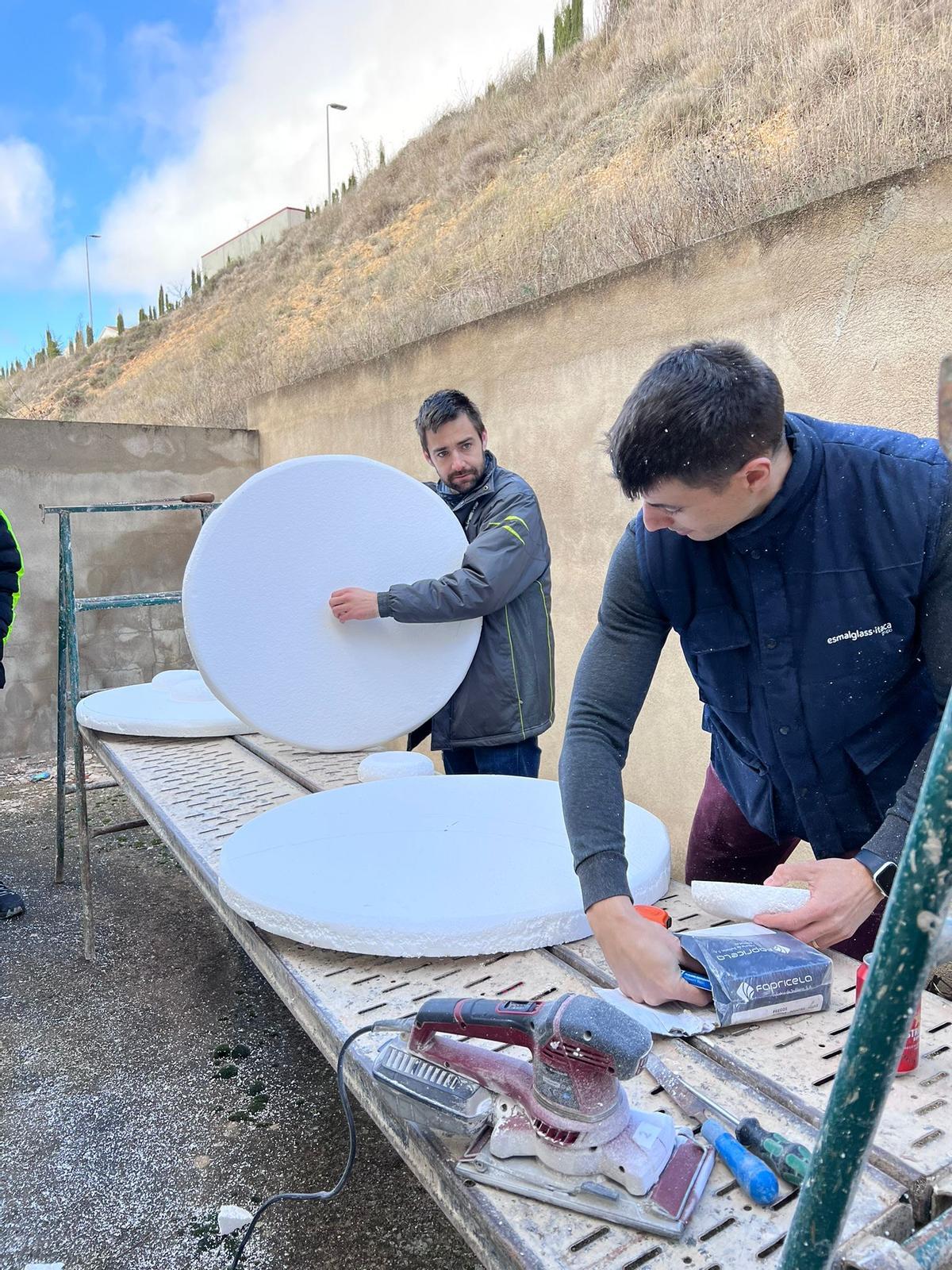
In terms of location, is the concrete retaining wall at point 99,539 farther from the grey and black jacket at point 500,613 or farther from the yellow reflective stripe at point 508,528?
the yellow reflective stripe at point 508,528

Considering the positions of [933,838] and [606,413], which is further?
[606,413]

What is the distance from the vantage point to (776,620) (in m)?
1.31

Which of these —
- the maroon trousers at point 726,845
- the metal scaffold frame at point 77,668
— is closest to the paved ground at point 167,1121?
the metal scaffold frame at point 77,668

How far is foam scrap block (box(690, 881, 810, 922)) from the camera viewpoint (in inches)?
48.9

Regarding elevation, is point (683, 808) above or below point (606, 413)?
below

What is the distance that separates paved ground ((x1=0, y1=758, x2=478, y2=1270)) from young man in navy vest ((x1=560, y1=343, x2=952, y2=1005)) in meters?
1.20

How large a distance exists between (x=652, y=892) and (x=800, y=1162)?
2.23ft

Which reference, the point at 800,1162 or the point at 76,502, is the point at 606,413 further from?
the point at 76,502

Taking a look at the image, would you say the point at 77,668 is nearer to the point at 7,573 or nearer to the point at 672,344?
the point at 7,573

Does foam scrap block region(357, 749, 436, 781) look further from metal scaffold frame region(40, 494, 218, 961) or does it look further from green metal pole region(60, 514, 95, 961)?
green metal pole region(60, 514, 95, 961)

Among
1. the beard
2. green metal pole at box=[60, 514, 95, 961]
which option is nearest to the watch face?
the beard

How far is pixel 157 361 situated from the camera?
660 inches

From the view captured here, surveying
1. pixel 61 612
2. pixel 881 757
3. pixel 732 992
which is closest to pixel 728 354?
pixel 881 757

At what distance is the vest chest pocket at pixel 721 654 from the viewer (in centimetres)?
135
